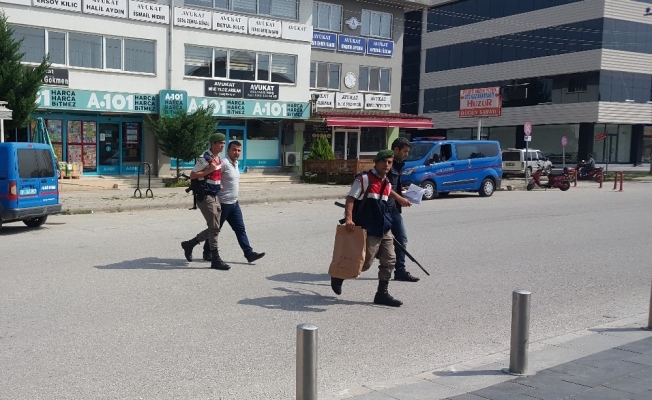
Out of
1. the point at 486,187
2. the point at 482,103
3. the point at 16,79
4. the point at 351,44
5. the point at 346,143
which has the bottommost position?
the point at 486,187

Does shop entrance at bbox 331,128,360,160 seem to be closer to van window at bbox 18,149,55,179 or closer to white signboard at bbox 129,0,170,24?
white signboard at bbox 129,0,170,24

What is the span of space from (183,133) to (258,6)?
7.60 meters

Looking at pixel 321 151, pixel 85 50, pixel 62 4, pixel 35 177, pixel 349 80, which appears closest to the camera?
pixel 35 177

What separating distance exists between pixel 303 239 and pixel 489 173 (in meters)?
12.9

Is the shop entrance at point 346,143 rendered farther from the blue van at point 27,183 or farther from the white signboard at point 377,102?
the blue van at point 27,183

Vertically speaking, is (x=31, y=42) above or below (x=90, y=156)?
above

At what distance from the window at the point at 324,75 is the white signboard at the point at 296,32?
296 centimetres

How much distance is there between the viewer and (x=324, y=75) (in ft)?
105

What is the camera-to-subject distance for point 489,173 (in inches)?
915

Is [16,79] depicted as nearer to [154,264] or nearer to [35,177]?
[35,177]

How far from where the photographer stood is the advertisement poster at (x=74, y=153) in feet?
78.5

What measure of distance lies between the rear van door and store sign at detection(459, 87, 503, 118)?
23.8 metres

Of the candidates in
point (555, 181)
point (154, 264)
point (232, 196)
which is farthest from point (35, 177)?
point (555, 181)

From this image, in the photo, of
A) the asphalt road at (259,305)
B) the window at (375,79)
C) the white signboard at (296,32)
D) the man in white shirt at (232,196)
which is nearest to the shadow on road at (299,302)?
the asphalt road at (259,305)
